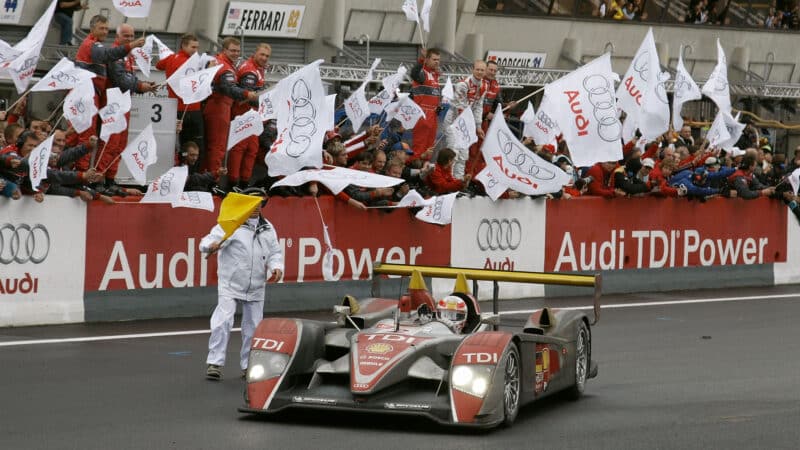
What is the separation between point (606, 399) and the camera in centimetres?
1348

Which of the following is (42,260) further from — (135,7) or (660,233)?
(660,233)

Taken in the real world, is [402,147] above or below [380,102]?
below

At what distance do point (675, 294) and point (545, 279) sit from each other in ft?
35.8

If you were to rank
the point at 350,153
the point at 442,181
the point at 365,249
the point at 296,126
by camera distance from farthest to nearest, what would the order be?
the point at 442,181
the point at 350,153
the point at 365,249
the point at 296,126

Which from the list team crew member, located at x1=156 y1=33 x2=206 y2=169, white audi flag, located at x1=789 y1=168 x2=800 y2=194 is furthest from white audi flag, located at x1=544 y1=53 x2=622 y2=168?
white audi flag, located at x1=789 y1=168 x2=800 y2=194

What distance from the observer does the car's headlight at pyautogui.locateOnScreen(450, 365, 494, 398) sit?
11344 millimetres

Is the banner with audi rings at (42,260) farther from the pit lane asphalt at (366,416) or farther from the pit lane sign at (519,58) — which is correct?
the pit lane sign at (519,58)

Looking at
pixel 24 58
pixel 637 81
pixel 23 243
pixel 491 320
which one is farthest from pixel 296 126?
pixel 491 320

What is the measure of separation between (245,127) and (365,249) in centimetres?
261

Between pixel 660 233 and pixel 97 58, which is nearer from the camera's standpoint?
pixel 97 58

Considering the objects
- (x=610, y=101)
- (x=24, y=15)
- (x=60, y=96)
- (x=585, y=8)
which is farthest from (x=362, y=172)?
(x=585, y=8)

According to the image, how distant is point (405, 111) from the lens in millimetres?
21375

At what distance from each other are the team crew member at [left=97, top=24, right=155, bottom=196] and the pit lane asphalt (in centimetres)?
177

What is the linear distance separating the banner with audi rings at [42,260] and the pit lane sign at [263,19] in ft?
50.1
